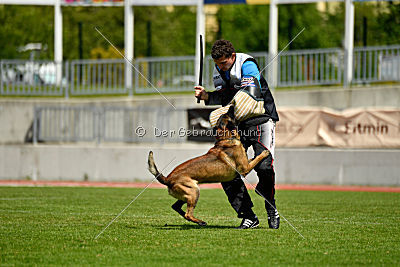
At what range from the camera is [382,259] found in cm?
668

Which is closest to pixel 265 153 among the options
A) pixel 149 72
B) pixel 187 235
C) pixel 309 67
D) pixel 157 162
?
pixel 187 235

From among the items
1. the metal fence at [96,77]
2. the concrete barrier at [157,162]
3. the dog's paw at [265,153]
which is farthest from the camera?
the metal fence at [96,77]

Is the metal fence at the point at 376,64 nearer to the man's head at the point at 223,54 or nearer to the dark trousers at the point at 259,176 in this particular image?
the dark trousers at the point at 259,176

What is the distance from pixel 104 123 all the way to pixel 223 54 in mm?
11886

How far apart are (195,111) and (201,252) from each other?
43.0 feet

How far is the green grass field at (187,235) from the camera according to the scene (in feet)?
21.8

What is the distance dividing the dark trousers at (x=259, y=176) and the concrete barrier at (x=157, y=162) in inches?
367

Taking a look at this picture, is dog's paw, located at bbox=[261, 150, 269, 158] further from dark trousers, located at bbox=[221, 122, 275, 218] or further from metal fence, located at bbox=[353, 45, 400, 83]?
metal fence, located at bbox=[353, 45, 400, 83]

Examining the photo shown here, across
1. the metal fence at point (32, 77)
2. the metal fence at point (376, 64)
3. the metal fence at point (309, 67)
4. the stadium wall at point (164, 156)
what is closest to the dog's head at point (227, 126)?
the stadium wall at point (164, 156)

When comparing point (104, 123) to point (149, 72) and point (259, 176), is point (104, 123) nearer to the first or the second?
point (149, 72)

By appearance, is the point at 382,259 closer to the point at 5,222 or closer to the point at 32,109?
the point at 5,222

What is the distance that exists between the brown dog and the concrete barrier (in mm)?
9658

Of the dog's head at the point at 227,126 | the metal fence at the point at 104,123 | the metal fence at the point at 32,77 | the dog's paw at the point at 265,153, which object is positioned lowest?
the metal fence at the point at 104,123

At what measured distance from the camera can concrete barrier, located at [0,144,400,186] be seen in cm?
1812
